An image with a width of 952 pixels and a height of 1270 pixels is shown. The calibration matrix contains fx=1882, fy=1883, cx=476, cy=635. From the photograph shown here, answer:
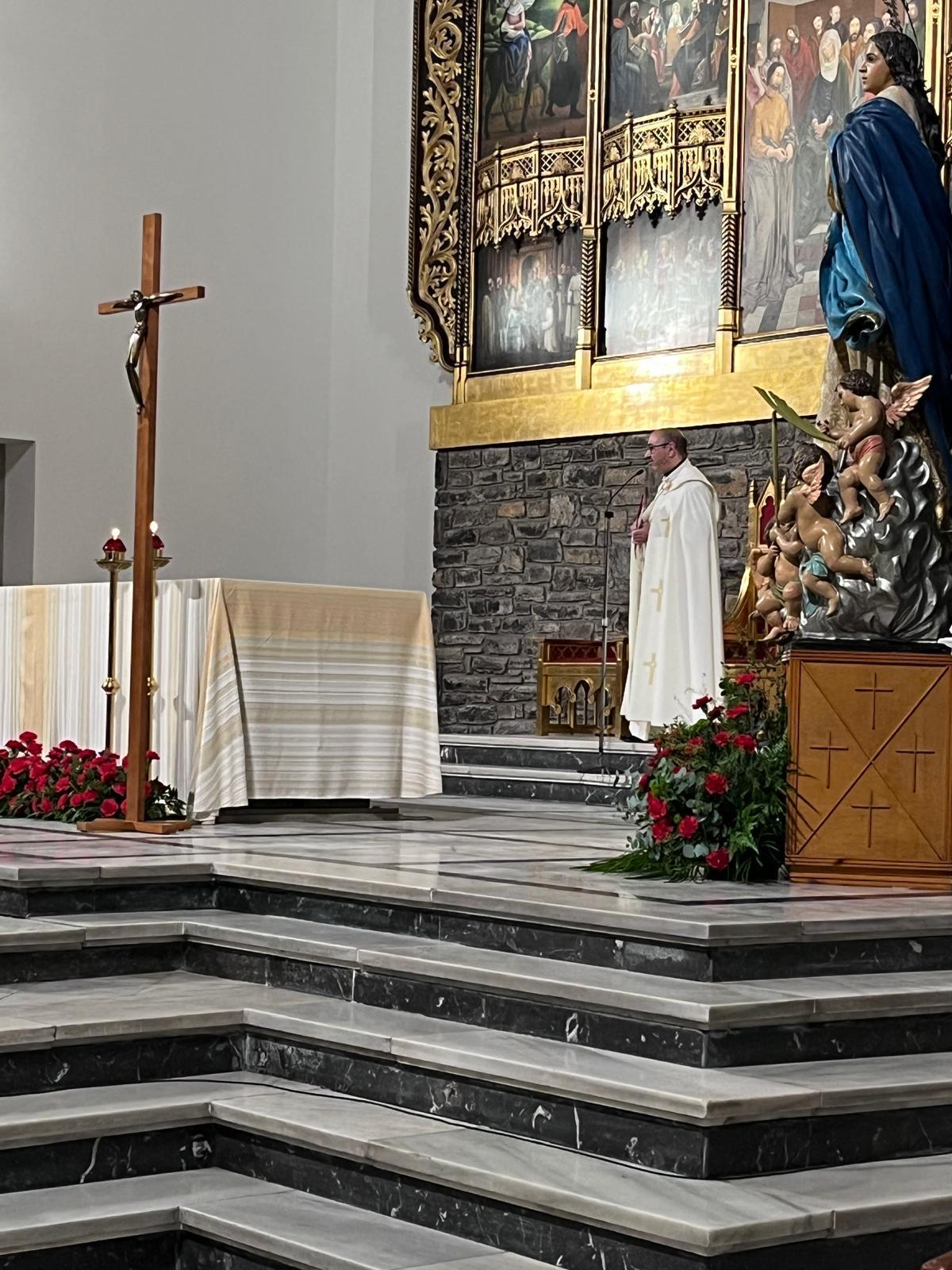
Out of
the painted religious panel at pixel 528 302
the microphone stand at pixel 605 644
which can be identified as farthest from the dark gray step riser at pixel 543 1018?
the painted religious panel at pixel 528 302

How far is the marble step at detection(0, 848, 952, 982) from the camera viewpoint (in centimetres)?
425

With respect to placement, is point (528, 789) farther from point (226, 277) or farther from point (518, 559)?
point (226, 277)

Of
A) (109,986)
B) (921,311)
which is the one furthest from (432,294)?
(109,986)

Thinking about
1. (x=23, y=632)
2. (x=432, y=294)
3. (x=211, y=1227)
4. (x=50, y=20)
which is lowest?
(x=211, y=1227)

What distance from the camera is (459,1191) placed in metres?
3.86

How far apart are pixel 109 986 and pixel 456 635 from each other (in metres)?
8.02

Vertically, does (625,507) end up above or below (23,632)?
above

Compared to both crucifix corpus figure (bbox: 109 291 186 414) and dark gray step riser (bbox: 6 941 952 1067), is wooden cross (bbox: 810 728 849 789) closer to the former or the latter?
dark gray step riser (bbox: 6 941 952 1067)

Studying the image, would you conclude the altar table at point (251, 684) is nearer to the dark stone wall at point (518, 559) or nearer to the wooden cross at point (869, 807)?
the wooden cross at point (869, 807)

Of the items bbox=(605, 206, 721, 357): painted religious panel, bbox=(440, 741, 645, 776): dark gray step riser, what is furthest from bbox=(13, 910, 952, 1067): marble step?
bbox=(605, 206, 721, 357): painted religious panel

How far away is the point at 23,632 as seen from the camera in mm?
7574

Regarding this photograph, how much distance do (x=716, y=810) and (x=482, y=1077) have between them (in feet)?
4.60

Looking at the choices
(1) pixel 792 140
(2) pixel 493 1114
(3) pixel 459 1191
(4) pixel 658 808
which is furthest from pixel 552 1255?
(1) pixel 792 140

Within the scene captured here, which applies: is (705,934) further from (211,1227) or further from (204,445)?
(204,445)
